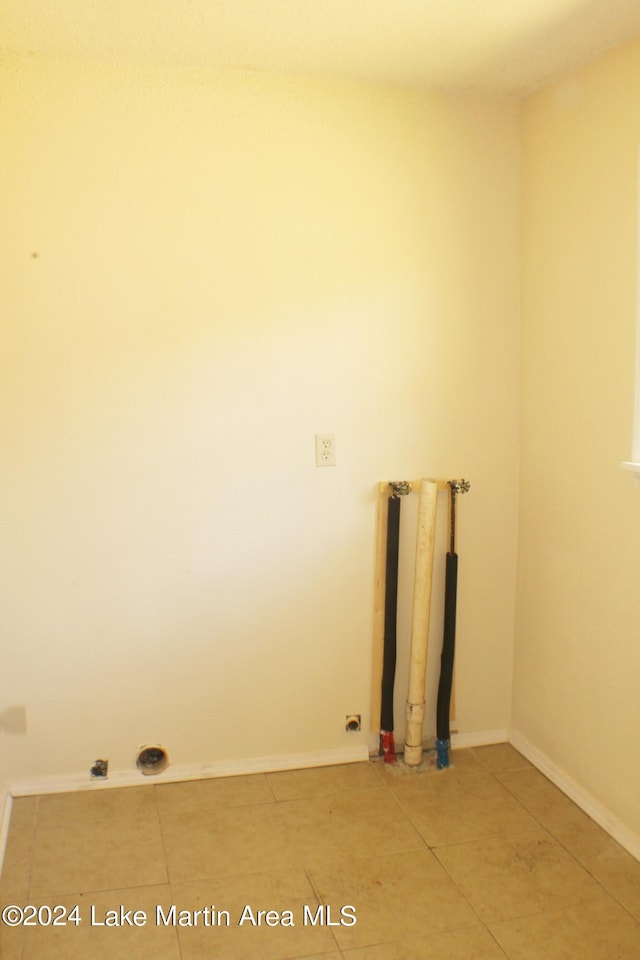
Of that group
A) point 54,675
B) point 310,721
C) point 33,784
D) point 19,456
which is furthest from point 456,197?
point 33,784

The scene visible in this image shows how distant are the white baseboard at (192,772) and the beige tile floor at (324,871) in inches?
1.1

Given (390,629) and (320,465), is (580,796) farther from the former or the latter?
(320,465)

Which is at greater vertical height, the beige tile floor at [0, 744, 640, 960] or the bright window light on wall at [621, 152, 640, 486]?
the bright window light on wall at [621, 152, 640, 486]

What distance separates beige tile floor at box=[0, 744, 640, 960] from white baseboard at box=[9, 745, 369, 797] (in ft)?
0.09

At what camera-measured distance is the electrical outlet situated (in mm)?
2746

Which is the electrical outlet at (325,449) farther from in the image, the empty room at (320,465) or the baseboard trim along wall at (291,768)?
the baseboard trim along wall at (291,768)

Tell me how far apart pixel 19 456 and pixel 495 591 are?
1.65 m

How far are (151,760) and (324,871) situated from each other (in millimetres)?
731

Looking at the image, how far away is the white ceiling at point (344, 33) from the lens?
2.10m

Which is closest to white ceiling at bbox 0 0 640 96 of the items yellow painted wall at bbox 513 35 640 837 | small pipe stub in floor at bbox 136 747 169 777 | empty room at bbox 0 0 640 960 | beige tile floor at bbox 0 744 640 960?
empty room at bbox 0 0 640 960

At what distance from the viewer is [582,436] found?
8.40ft

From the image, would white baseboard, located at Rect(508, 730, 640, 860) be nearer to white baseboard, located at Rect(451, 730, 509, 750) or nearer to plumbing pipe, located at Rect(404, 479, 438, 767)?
white baseboard, located at Rect(451, 730, 509, 750)

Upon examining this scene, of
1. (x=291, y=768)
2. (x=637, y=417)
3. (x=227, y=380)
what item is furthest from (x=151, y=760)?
(x=637, y=417)

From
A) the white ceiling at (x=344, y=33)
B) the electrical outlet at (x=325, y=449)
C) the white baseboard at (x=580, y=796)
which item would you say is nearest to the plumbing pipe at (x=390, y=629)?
the electrical outlet at (x=325, y=449)
